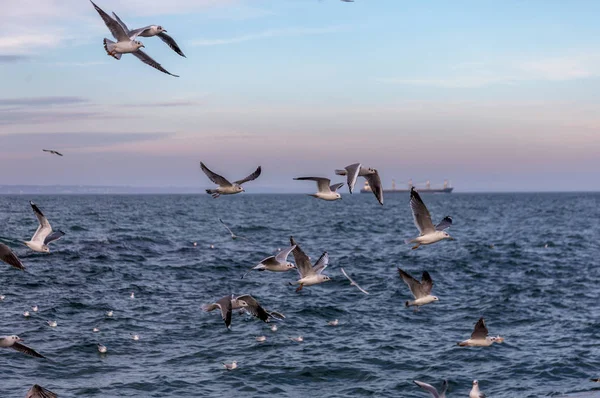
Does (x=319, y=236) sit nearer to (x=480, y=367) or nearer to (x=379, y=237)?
(x=379, y=237)

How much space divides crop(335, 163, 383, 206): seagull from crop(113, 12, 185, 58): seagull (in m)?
3.78

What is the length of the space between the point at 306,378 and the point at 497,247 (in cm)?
3811

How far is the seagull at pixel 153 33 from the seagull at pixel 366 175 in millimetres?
3783

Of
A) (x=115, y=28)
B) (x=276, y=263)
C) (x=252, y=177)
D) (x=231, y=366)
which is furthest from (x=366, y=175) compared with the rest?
(x=231, y=366)

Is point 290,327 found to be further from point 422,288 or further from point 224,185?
point 224,185

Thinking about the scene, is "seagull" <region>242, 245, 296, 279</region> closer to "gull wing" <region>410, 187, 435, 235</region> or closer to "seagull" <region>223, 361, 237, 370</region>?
"gull wing" <region>410, 187, 435, 235</region>

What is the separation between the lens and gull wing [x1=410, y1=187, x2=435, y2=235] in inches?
543

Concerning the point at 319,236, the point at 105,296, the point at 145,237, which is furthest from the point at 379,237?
the point at 105,296

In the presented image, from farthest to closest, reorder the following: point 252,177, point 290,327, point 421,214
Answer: point 290,327, point 252,177, point 421,214

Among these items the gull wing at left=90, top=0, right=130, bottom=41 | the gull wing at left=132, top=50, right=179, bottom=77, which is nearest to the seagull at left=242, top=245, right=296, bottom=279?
the gull wing at left=132, top=50, right=179, bottom=77

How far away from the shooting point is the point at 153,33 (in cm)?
1335

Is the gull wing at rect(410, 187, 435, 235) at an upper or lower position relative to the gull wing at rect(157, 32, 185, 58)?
lower

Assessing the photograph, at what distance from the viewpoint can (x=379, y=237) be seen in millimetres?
65500

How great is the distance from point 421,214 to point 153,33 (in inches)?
239
